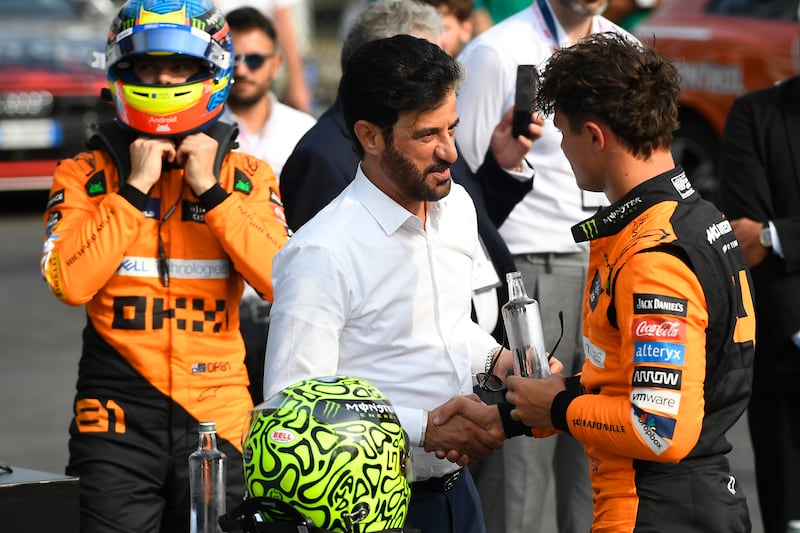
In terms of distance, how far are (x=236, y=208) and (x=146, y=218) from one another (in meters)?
0.29

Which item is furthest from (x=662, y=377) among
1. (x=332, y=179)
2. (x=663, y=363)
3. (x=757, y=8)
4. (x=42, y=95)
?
(x=42, y=95)

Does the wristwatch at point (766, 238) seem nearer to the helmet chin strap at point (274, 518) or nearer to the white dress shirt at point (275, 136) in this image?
the white dress shirt at point (275, 136)

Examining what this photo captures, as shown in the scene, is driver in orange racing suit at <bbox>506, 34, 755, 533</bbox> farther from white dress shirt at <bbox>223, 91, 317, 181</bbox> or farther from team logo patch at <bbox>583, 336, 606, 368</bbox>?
white dress shirt at <bbox>223, 91, 317, 181</bbox>

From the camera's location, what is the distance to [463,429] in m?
3.62

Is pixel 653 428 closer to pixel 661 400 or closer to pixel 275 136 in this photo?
pixel 661 400

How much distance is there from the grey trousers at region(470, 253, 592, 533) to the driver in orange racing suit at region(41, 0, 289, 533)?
142 centimetres

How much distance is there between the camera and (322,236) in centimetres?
361

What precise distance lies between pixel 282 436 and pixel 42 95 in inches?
428

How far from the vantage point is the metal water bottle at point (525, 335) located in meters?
3.62

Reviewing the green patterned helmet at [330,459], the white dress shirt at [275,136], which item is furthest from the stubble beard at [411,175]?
the white dress shirt at [275,136]

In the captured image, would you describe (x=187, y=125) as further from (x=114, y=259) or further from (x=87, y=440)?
(x=87, y=440)

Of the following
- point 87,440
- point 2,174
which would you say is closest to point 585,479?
point 87,440

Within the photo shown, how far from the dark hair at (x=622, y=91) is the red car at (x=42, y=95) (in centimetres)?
965

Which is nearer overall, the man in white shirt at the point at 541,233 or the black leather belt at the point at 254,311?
the man in white shirt at the point at 541,233
